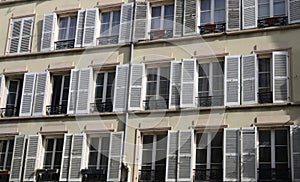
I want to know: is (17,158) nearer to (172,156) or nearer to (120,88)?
(120,88)

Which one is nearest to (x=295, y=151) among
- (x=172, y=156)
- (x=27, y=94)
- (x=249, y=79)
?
(x=249, y=79)

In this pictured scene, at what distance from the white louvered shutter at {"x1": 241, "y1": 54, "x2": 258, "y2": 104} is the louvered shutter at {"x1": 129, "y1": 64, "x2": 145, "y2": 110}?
3384mm

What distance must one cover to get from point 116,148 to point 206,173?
301 centimetres

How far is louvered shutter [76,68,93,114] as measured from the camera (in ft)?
57.6

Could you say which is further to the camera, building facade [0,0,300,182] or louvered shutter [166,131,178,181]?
louvered shutter [166,131,178,181]

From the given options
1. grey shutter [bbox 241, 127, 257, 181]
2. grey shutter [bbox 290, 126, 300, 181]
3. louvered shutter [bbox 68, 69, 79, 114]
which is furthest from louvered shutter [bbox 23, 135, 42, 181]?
grey shutter [bbox 290, 126, 300, 181]

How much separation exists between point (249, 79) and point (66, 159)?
6436 mm

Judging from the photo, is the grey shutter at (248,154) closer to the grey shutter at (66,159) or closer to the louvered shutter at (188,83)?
the louvered shutter at (188,83)

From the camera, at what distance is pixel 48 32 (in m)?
19.3

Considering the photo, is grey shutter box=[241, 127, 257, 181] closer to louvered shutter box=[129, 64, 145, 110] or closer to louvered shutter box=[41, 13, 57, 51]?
louvered shutter box=[129, 64, 145, 110]

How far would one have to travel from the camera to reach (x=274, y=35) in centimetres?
1603

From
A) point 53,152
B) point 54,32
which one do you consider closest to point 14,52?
point 54,32

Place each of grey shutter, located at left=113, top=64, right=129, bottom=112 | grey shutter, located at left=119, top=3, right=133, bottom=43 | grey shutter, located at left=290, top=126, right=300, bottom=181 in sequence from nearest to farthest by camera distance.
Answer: grey shutter, located at left=290, top=126, right=300, bottom=181 < grey shutter, located at left=113, top=64, right=129, bottom=112 < grey shutter, located at left=119, top=3, right=133, bottom=43

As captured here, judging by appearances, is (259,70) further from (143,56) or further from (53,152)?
(53,152)
